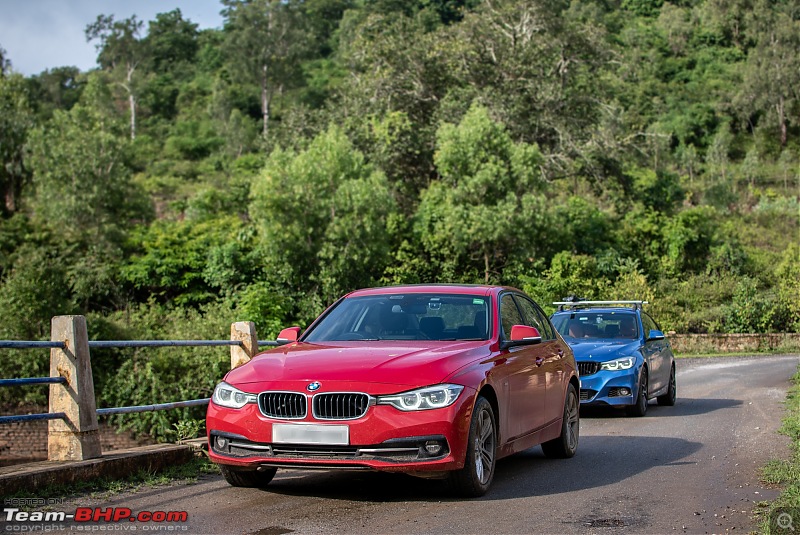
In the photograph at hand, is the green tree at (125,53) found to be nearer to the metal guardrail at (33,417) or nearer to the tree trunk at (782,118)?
the tree trunk at (782,118)

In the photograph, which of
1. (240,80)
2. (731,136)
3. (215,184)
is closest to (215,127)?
(240,80)

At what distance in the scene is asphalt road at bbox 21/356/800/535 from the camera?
23.3 ft

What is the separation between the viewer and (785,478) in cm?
893

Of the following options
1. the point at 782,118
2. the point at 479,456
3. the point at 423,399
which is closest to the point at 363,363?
the point at 423,399

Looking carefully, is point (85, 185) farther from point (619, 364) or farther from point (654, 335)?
point (619, 364)

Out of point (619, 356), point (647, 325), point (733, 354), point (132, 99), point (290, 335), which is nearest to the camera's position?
point (290, 335)

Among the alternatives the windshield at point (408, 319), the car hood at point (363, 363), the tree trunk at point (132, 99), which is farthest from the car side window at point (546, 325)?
the tree trunk at point (132, 99)

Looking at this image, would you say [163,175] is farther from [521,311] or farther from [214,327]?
[521,311]

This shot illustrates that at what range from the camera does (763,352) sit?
38.9 metres

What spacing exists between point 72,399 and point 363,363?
297 centimetres

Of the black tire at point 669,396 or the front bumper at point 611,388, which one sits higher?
the front bumper at point 611,388

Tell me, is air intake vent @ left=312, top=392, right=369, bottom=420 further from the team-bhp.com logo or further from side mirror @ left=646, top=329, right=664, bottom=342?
side mirror @ left=646, top=329, right=664, bottom=342

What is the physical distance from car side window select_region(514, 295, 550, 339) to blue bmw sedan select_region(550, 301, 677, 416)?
5.33 meters

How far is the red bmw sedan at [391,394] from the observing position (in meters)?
7.61
